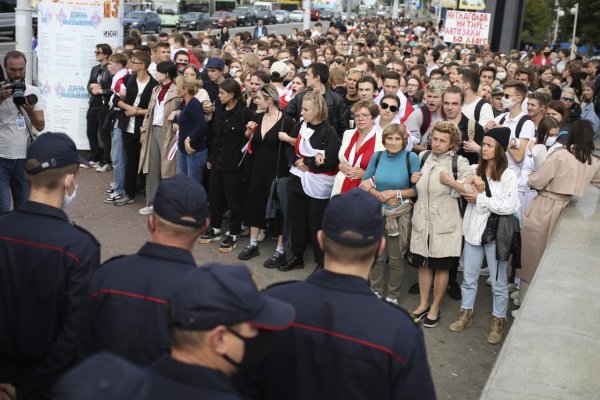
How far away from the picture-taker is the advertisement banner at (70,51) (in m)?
11.6

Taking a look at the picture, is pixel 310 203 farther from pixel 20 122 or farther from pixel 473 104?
pixel 20 122

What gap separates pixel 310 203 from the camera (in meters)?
8.13

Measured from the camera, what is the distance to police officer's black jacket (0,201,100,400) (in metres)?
3.61

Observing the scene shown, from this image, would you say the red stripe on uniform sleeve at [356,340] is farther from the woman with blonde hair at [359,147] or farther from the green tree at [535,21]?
the green tree at [535,21]

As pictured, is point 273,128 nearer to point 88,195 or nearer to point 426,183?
point 426,183

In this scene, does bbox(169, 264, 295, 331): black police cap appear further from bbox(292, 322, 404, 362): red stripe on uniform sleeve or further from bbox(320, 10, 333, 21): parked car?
bbox(320, 10, 333, 21): parked car

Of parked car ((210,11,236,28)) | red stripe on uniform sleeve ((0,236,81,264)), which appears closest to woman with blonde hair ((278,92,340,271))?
red stripe on uniform sleeve ((0,236,81,264))

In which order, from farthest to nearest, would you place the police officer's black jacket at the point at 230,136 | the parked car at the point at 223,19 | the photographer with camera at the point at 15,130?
the parked car at the point at 223,19
the police officer's black jacket at the point at 230,136
the photographer with camera at the point at 15,130

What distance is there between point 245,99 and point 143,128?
4.73 ft

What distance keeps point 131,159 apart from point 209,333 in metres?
8.47

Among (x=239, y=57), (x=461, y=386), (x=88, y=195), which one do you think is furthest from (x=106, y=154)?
(x=461, y=386)

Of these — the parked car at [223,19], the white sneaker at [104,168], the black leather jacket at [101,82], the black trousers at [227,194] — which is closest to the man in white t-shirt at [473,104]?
the black trousers at [227,194]

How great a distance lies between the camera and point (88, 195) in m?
10.7

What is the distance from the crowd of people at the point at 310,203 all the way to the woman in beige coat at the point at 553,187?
0.6 inches
